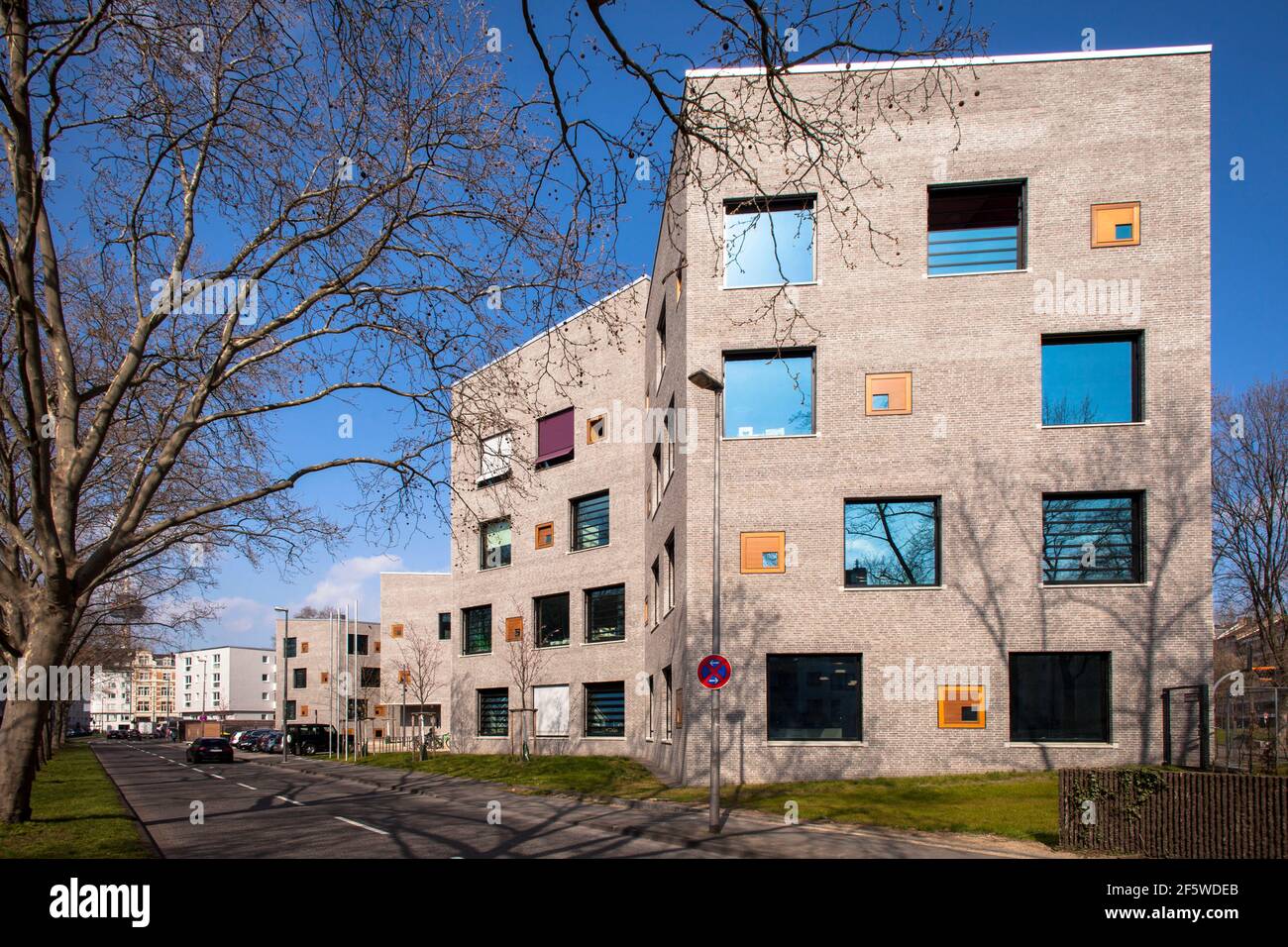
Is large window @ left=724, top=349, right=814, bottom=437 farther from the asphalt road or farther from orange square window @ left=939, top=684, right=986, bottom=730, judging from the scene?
the asphalt road

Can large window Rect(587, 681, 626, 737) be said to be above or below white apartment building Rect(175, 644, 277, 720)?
above

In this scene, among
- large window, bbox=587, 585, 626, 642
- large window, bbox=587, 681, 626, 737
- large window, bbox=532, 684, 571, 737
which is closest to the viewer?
large window, bbox=587, 681, 626, 737

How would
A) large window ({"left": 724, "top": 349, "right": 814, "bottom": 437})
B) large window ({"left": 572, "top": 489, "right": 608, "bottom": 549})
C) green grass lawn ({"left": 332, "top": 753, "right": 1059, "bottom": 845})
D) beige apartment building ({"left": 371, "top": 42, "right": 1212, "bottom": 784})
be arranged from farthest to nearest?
large window ({"left": 572, "top": 489, "right": 608, "bottom": 549}), large window ({"left": 724, "top": 349, "right": 814, "bottom": 437}), beige apartment building ({"left": 371, "top": 42, "right": 1212, "bottom": 784}), green grass lawn ({"left": 332, "top": 753, "right": 1059, "bottom": 845})

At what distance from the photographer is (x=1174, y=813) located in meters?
12.3

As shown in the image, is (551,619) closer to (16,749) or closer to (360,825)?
(360,825)

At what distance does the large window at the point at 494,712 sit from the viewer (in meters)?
40.0

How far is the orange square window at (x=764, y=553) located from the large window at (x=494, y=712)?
63.3ft

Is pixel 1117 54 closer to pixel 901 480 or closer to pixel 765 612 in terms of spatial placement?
pixel 901 480

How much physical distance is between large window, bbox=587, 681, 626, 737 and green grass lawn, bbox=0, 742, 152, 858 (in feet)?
49.9

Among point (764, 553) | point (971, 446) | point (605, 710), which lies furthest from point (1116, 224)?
point (605, 710)

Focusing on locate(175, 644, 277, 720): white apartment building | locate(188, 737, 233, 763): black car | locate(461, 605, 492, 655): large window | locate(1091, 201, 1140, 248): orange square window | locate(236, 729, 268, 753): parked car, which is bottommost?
locate(175, 644, 277, 720): white apartment building

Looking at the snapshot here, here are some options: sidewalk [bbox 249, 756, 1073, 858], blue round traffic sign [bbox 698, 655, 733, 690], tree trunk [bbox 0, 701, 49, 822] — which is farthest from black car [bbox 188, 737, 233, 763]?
blue round traffic sign [bbox 698, 655, 733, 690]

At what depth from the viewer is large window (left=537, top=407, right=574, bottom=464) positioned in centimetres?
3781

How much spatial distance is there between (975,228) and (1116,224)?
121 inches
